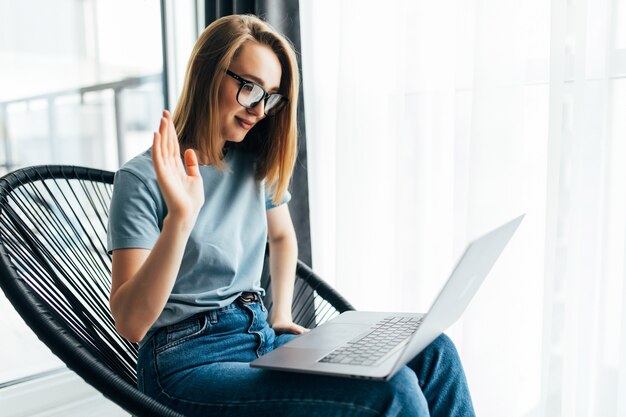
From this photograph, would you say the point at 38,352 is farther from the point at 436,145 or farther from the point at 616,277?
the point at 616,277

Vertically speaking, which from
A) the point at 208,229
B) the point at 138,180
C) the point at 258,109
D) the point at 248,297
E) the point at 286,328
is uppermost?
the point at 258,109

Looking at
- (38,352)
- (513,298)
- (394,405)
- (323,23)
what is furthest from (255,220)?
(38,352)

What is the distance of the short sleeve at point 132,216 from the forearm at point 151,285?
0.24ft

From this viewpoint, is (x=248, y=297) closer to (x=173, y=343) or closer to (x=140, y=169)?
(x=173, y=343)

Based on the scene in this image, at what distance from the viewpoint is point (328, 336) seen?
3.49ft

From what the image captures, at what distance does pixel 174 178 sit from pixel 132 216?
0.49 ft

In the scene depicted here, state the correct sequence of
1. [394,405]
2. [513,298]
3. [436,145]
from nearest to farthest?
[394,405], [513,298], [436,145]

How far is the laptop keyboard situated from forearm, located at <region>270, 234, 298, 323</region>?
0.27 meters

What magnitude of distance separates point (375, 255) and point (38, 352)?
3.58 feet

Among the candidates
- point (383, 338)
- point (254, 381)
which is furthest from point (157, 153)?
point (383, 338)

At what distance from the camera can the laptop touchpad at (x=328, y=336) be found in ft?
3.32

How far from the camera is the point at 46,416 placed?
179 centimetres

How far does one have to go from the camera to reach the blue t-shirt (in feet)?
3.34

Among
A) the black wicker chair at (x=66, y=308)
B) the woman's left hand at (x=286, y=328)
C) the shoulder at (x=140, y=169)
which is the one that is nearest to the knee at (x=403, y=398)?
the black wicker chair at (x=66, y=308)
